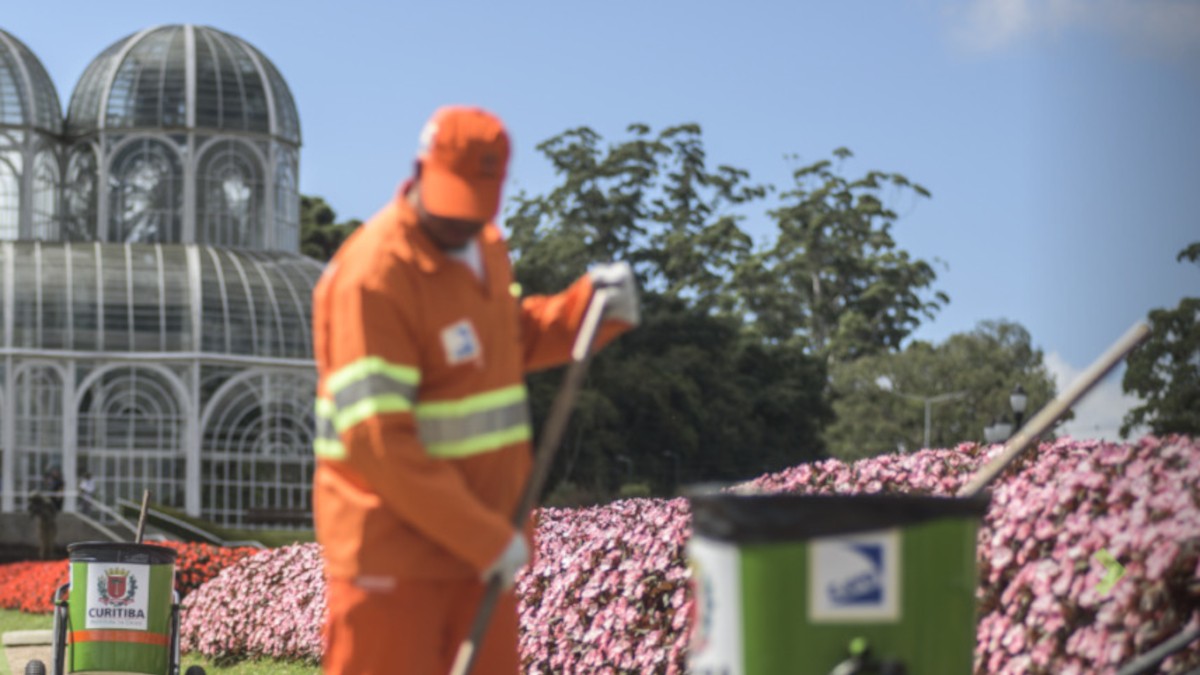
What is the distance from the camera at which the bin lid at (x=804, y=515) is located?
3.81 metres

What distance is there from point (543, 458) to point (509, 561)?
24 cm

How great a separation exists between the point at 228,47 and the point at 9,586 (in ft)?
56.0

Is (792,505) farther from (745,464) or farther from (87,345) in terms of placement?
(745,464)

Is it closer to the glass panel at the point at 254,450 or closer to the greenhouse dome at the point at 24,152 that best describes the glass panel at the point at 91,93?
the greenhouse dome at the point at 24,152

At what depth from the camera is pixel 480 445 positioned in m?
4.35

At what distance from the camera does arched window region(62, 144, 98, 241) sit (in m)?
39.8

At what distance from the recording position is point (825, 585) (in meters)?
3.81

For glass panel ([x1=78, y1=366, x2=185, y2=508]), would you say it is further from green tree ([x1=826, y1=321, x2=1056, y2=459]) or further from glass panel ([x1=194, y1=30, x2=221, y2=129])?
green tree ([x1=826, y1=321, x2=1056, y2=459])

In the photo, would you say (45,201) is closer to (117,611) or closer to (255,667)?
(255,667)

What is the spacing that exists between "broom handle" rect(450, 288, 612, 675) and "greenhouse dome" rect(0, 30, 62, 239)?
37.1 metres

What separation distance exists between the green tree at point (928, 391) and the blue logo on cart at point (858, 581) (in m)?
64.9

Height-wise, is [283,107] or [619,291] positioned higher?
[283,107]

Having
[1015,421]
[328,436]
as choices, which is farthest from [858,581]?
[1015,421]

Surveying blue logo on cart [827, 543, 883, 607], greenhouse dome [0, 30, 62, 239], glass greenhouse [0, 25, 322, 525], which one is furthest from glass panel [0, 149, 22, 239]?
blue logo on cart [827, 543, 883, 607]
